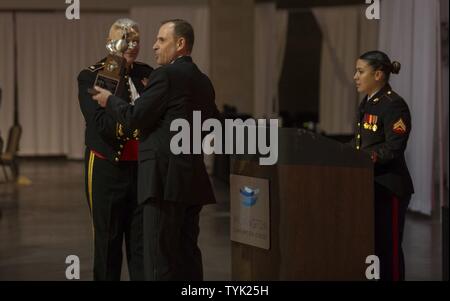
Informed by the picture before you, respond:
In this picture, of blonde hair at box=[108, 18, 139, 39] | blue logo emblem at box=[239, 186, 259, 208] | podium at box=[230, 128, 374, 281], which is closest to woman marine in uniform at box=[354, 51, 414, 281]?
podium at box=[230, 128, 374, 281]

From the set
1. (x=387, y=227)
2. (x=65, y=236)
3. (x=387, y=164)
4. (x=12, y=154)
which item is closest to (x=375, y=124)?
(x=387, y=164)

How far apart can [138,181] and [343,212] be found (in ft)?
3.17

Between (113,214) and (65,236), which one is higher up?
(113,214)

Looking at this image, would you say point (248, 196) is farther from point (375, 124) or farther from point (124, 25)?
point (124, 25)

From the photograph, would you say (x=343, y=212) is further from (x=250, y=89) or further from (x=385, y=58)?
(x=250, y=89)

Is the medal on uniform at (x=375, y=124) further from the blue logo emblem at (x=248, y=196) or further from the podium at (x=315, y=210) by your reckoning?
the blue logo emblem at (x=248, y=196)

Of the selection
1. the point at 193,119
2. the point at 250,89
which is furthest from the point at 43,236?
the point at 250,89

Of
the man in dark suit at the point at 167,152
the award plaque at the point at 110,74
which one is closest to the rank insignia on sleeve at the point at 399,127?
the man in dark suit at the point at 167,152

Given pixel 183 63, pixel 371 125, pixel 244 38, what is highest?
pixel 244 38

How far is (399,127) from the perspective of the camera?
387 centimetres

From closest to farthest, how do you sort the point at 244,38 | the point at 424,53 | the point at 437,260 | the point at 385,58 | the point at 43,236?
the point at 385,58
the point at 437,260
the point at 43,236
the point at 424,53
the point at 244,38

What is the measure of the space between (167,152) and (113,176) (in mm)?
443

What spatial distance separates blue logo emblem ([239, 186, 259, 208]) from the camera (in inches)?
146
